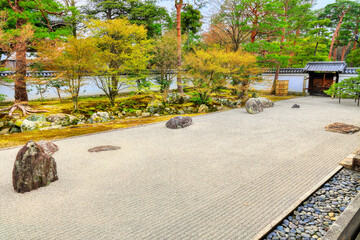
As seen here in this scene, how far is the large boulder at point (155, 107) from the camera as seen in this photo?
38.0 feet

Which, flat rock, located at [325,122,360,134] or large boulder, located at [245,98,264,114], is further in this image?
large boulder, located at [245,98,264,114]

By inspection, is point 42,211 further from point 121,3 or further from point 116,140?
point 121,3

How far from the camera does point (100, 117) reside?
383 inches

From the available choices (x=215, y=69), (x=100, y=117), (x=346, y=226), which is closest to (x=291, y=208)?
(x=346, y=226)

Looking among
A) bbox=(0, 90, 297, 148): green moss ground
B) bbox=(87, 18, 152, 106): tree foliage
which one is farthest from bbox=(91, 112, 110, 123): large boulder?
bbox=(87, 18, 152, 106): tree foliage

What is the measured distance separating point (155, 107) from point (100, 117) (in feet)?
10.3

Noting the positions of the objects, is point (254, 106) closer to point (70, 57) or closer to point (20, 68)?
point (70, 57)

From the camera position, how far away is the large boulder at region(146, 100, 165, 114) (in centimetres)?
1158

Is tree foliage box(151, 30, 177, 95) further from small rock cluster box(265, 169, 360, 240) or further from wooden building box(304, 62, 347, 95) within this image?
wooden building box(304, 62, 347, 95)

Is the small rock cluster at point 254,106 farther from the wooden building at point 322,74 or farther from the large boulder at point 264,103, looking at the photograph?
the wooden building at point 322,74

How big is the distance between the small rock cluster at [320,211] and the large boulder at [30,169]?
3489 millimetres

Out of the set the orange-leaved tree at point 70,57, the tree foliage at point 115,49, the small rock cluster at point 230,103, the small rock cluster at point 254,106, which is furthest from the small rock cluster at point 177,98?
the orange-leaved tree at point 70,57

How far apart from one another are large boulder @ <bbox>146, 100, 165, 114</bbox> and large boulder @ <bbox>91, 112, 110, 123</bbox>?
2.32m

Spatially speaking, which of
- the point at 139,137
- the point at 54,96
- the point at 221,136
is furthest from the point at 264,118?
the point at 54,96
